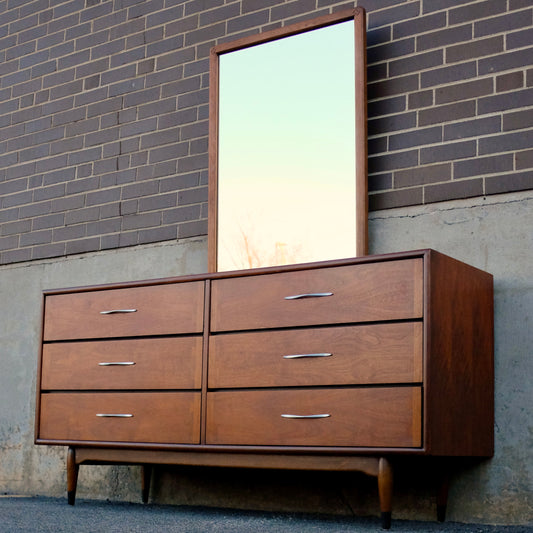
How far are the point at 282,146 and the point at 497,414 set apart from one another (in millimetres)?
1389

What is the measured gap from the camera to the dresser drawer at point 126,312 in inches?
129

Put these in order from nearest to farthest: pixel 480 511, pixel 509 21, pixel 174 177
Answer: pixel 480 511, pixel 509 21, pixel 174 177

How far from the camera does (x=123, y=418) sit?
3346 mm

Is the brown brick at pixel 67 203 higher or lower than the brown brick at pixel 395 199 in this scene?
higher

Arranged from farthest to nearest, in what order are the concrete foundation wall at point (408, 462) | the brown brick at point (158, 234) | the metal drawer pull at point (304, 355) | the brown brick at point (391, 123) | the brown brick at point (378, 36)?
the brown brick at point (158, 234), the brown brick at point (378, 36), the brown brick at point (391, 123), the concrete foundation wall at point (408, 462), the metal drawer pull at point (304, 355)

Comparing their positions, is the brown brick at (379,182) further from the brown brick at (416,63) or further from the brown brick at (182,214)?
the brown brick at (182,214)

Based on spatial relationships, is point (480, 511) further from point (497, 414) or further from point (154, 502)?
point (154, 502)

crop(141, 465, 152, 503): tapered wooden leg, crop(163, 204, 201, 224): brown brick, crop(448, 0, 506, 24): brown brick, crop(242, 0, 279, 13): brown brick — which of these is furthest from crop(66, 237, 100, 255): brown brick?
crop(448, 0, 506, 24): brown brick

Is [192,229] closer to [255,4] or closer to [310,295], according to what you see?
[255,4]

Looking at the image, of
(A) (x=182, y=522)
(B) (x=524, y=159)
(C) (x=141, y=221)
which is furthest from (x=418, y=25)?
(A) (x=182, y=522)

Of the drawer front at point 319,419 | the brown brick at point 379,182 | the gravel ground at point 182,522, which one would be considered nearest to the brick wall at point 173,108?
the brown brick at point 379,182

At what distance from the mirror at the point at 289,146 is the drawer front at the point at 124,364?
1.86 feet

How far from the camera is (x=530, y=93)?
10.5 feet

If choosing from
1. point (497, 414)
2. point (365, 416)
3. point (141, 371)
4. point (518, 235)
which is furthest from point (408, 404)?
point (141, 371)
